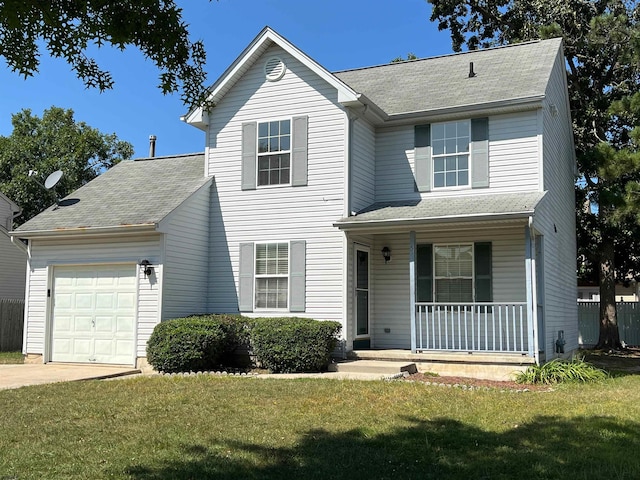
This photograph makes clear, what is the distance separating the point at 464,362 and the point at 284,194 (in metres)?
5.45

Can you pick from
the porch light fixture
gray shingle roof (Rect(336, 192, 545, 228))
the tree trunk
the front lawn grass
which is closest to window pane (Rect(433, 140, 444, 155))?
gray shingle roof (Rect(336, 192, 545, 228))

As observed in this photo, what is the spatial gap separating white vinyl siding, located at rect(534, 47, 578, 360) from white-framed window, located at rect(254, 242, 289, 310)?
546 cm

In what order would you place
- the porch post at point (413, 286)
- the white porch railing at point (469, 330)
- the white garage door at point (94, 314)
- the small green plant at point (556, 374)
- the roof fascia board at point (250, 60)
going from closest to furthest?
the small green plant at point (556, 374), the white porch railing at point (469, 330), the porch post at point (413, 286), the roof fascia board at point (250, 60), the white garage door at point (94, 314)

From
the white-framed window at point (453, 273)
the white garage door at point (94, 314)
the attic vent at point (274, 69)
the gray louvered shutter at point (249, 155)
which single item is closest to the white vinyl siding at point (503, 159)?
the white-framed window at point (453, 273)

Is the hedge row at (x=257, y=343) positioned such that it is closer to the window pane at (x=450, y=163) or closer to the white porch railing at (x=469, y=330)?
the white porch railing at (x=469, y=330)

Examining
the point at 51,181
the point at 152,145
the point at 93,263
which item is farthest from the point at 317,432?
the point at 152,145

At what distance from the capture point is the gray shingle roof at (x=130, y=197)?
13758 mm

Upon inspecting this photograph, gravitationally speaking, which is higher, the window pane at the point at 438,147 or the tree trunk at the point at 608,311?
the window pane at the point at 438,147

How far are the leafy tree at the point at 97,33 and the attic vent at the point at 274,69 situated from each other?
→ 936 cm

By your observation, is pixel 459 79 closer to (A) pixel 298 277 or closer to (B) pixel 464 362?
(A) pixel 298 277

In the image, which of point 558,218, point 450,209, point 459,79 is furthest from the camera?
point 558,218

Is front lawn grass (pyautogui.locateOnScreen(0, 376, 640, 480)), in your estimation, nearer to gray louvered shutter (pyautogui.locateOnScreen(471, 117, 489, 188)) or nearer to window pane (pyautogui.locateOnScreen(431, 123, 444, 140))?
gray louvered shutter (pyautogui.locateOnScreen(471, 117, 489, 188))

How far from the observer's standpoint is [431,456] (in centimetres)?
594

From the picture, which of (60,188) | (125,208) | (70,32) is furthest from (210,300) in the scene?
(60,188)
